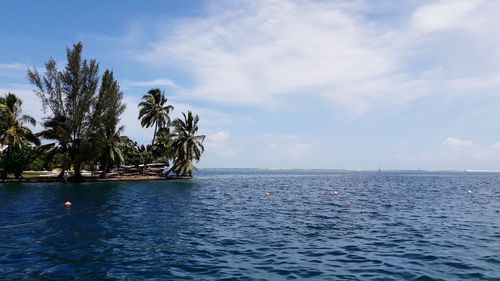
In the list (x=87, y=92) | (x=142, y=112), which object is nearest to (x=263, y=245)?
(x=87, y=92)

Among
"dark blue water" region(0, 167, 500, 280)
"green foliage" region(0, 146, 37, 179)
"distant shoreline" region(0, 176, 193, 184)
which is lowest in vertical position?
"dark blue water" region(0, 167, 500, 280)

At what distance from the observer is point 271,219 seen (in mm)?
32094

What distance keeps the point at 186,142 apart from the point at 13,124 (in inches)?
1347

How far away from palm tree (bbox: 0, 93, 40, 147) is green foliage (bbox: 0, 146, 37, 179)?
1.09 meters

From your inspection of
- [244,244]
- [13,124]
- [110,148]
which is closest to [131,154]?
[110,148]

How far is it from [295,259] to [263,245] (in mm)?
3479

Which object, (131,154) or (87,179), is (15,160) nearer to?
(87,179)

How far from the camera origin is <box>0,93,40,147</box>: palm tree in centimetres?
7094

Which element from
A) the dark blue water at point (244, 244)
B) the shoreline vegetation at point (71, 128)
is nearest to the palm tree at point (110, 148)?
the shoreline vegetation at point (71, 128)

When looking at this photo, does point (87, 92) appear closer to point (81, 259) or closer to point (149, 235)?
point (149, 235)

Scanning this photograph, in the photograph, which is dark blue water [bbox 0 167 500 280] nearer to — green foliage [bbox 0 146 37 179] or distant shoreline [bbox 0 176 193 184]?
distant shoreline [bbox 0 176 193 184]

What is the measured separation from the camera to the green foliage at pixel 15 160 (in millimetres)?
71000

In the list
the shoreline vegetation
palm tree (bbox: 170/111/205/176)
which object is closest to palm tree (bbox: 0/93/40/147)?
the shoreline vegetation

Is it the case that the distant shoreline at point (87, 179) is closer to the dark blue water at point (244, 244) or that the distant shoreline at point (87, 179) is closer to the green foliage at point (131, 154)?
the green foliage at point (131, 154)
